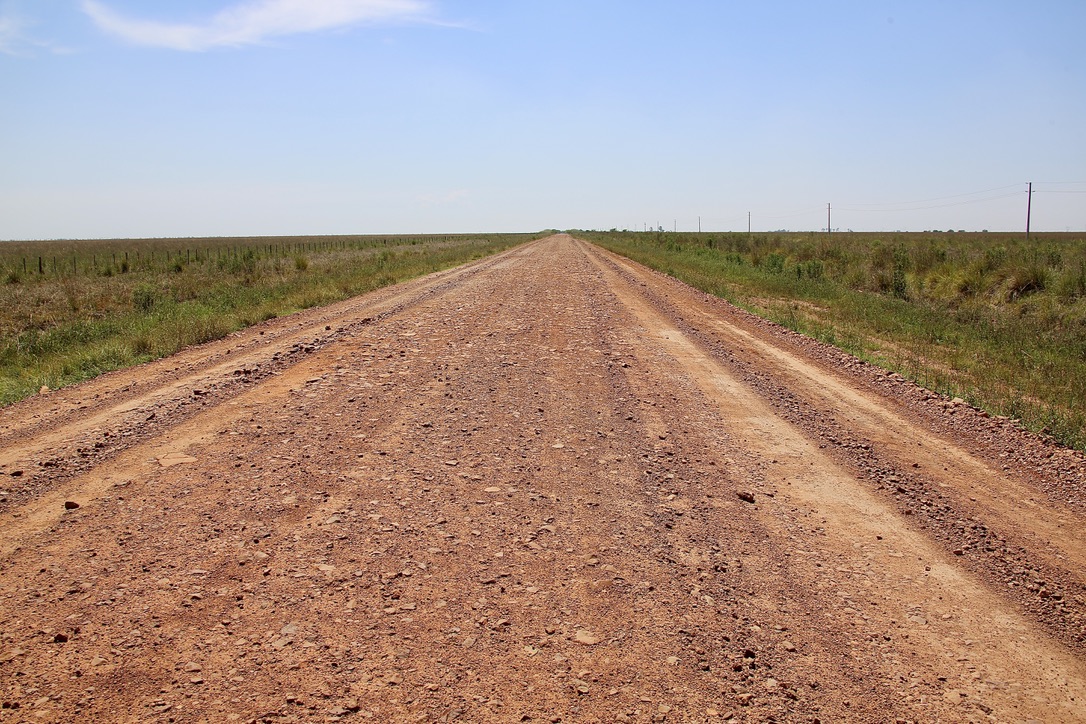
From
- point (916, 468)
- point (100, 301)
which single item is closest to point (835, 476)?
point (916, 468)

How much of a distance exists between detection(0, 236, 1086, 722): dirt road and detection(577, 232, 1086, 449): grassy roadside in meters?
1.41

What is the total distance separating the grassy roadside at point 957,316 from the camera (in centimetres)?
869

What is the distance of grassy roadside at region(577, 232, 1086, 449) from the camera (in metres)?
8.69

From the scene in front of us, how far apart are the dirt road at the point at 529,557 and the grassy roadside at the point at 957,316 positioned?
1409 millimetres

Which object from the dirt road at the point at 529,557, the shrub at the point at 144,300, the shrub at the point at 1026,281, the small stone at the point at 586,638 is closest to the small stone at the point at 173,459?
the dirt road at the point at 529,557

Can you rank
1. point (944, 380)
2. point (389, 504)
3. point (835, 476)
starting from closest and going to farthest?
point (389, 504), point (835, 476), point (944, 380)

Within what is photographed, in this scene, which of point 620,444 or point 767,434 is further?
point 767,434

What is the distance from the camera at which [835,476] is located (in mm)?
5648

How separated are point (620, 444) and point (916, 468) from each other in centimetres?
255

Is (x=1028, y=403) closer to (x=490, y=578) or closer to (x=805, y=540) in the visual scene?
(x=805, y=540)

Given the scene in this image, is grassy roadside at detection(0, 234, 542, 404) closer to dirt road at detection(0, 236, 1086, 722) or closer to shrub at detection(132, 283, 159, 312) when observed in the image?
shrub at detection(132, 283, 159, 312)

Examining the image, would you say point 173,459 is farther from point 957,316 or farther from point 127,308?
point 957,316

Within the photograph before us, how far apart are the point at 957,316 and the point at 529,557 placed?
578 inches

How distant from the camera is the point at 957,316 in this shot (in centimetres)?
1523
